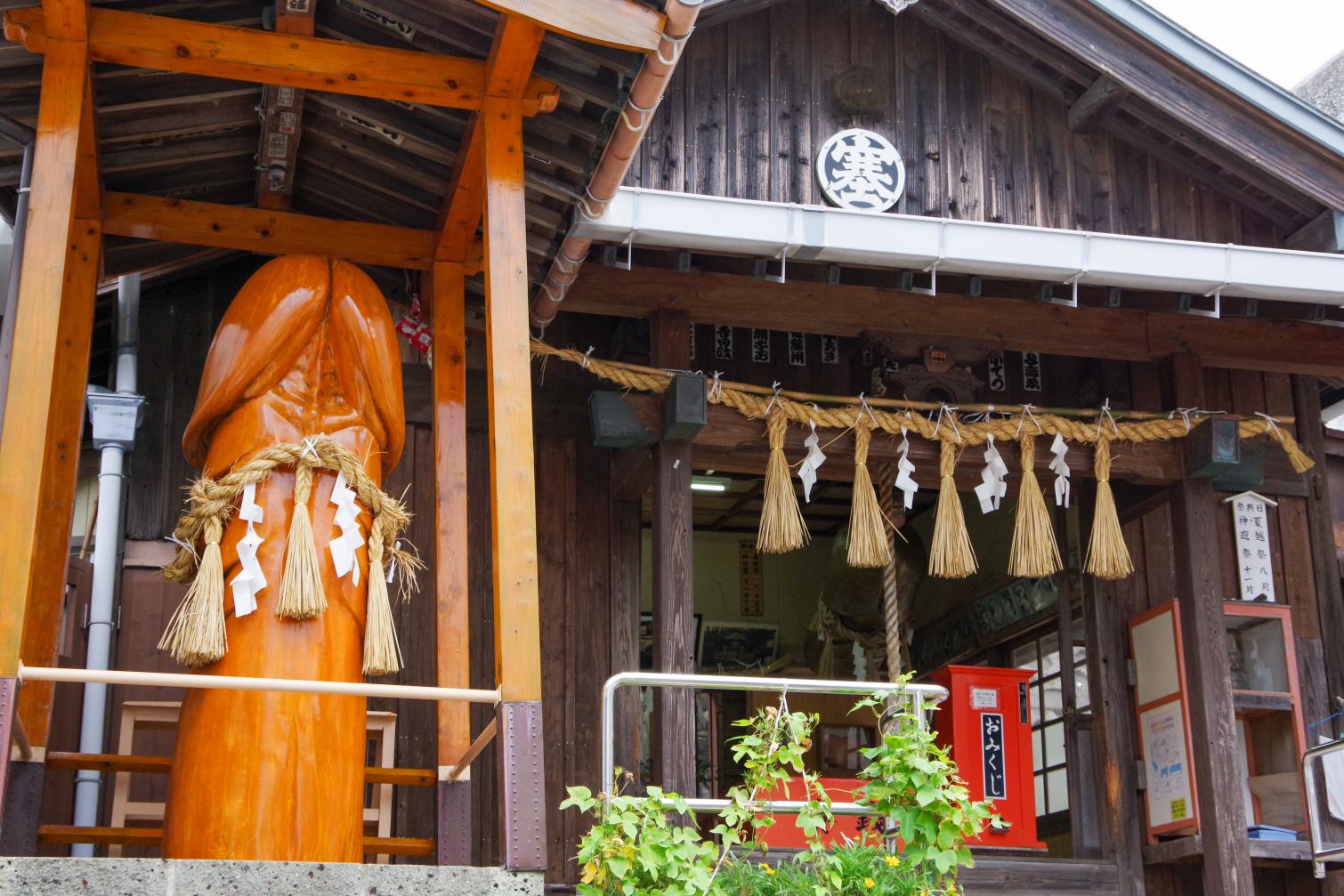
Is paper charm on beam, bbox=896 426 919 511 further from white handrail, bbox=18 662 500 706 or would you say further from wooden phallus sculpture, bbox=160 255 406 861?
white handrail, bbox=18 662 500 706

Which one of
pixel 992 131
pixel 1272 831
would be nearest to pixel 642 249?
pixel 992 131

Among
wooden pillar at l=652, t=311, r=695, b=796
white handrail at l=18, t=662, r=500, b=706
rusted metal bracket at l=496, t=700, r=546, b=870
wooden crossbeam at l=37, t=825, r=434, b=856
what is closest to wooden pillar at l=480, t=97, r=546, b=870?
rusted metal bracket at l=496, t=700, r=546, b=870

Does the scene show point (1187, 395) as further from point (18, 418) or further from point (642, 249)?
point (18, 418)

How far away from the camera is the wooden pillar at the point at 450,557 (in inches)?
237

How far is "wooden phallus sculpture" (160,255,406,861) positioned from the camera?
4953 mm

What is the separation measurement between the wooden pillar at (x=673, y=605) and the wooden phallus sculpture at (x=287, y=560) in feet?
5.52

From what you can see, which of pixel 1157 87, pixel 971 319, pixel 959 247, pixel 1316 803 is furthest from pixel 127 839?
pixel 1157 87

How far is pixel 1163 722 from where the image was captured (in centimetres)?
805

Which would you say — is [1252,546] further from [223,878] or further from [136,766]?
[223,878]

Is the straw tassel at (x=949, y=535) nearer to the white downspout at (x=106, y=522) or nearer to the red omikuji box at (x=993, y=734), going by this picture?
the red omikuji box at (x=993, y=734)

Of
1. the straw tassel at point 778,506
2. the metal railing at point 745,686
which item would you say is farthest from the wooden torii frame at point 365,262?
the straw tassel at point 778,506

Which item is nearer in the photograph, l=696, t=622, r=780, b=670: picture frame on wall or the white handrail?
the white handrail

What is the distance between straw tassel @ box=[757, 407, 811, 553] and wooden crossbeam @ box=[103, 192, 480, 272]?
6.10ft

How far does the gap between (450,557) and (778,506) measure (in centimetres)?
187
